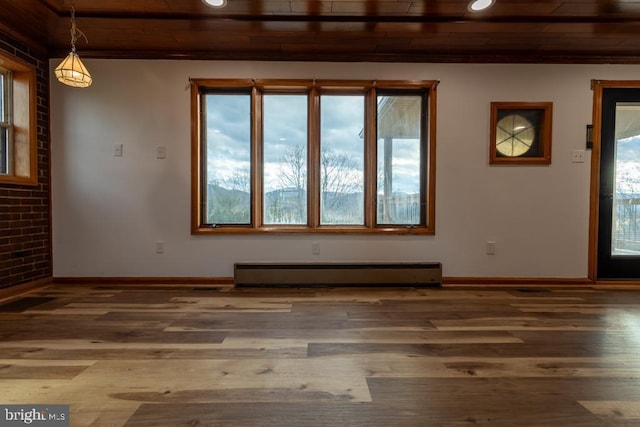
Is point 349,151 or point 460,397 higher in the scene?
point 349,151

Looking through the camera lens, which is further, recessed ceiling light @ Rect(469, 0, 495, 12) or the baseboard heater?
the baseboard heater

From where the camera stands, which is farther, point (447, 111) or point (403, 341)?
point (447, 111)

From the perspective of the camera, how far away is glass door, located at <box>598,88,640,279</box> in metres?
3.24

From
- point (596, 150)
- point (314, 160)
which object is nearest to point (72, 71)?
point (314, 160)

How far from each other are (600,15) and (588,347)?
2.54 m

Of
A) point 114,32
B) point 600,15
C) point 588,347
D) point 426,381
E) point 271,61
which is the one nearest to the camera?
point 426,381

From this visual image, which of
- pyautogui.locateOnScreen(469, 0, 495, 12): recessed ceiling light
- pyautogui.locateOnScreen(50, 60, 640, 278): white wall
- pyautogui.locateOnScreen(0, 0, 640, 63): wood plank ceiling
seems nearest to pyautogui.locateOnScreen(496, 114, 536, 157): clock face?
pyautogui.locateOnScreen(50, 60, 640, 278): white wall

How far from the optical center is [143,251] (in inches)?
126

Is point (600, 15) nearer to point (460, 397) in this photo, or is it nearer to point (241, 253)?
point (460, 397)

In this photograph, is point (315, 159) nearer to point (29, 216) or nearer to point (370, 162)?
point (370, 162)

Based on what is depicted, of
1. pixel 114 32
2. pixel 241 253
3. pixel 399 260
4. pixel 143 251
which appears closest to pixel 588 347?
pixel 399 260

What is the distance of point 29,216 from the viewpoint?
297 cm

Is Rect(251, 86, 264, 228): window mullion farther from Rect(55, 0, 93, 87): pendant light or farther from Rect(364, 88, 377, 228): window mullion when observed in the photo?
Rect(55, 0, 93, 87): pendant light

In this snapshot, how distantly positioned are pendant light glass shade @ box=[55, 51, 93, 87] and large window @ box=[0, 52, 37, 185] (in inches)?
45.9
